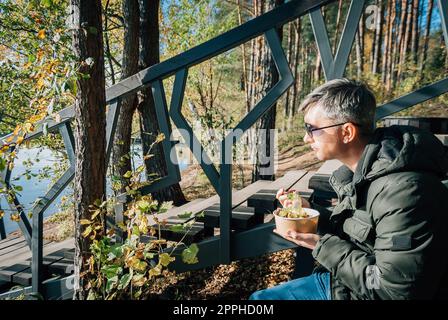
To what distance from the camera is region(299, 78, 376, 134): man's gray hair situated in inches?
53.2

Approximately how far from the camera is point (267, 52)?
5.23 m

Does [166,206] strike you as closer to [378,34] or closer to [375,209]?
[375,209]

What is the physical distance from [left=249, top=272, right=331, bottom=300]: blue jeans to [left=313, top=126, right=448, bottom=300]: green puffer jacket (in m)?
0.20

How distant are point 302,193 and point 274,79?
3265 millimetres

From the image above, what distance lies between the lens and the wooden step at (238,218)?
226 cm

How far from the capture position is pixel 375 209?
116cm

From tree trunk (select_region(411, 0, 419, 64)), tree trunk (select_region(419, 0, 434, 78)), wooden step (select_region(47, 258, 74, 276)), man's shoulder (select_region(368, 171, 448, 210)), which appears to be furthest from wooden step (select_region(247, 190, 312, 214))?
tree trunk (select_region(411, 0, 419, 64))

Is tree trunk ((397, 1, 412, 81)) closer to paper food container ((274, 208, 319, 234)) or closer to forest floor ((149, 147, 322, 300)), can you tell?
forest floor ((149, 147, 322, 300))

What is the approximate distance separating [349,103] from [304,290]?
967 millimetres

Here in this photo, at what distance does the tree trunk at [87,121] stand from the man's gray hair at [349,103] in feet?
5.62

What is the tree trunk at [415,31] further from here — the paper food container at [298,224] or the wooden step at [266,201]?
the paper food container at [298,224]

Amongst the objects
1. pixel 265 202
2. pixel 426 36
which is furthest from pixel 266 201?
pixel 426 36

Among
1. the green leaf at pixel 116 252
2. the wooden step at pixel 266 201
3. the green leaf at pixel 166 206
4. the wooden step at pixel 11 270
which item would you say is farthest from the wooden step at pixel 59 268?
the wooden step at pixel 266 201
